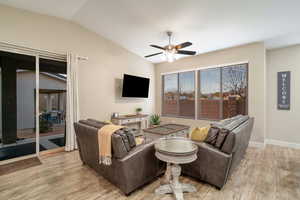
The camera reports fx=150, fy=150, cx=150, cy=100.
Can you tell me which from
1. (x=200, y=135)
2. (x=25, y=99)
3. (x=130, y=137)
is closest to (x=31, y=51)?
(x=25, y=99)

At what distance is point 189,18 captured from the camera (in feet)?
11.1

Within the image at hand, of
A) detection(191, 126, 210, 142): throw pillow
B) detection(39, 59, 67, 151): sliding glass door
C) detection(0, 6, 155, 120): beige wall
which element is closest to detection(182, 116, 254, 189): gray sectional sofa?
Result: detection(191, 126, 210, 142): throw pillow

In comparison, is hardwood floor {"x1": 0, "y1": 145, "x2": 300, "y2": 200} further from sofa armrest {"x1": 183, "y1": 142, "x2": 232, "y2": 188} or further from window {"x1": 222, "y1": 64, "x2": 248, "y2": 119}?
window {"x1": 222, "y1": 64, "x2": 248, "y2": 119}

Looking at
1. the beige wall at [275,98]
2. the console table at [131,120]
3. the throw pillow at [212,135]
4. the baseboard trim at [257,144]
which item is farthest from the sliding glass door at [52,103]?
the beige wall at [275,98]

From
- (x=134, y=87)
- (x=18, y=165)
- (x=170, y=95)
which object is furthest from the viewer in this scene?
(x=170, y=95)

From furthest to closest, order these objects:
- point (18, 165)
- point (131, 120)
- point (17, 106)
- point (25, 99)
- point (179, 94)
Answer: point (179, 94) → point (131, 120) → point (25, 99) → point (17, 106) → point (18, 165)

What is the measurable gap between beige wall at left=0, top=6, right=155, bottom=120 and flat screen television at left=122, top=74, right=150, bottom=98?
34cm

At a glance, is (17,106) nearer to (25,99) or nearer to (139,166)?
(25,99)

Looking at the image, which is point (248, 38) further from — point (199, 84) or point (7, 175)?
point (7, 175)


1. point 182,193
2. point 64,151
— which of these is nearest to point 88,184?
point 182,193

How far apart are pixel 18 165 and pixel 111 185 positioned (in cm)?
222

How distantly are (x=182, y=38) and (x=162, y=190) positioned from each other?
3.82m

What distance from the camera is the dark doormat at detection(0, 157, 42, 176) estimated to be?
113 inches

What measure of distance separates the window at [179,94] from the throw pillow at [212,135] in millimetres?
3232
